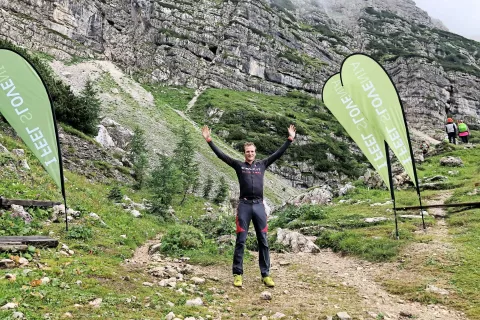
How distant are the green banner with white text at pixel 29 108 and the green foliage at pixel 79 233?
4.53 ft

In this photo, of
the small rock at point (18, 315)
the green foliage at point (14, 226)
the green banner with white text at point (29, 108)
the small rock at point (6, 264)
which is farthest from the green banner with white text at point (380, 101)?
the green foliage at point (14, 226)

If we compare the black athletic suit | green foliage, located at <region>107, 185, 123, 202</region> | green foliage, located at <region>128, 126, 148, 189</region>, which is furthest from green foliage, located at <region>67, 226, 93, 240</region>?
green foliage, located at <region>128, 126, 148, 189</region>

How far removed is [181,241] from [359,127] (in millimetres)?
6430

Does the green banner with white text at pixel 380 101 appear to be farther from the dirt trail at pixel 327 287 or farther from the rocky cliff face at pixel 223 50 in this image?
the rocky cliff face at pixel 223 50

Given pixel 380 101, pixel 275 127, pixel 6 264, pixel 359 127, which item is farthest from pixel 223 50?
pixel 6 264

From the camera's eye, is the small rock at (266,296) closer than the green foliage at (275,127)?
Yes

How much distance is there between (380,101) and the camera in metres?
9.66

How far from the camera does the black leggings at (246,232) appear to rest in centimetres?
716

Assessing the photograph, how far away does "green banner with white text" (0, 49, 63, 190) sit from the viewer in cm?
857

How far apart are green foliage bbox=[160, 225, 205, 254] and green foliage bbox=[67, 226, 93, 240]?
208 cm

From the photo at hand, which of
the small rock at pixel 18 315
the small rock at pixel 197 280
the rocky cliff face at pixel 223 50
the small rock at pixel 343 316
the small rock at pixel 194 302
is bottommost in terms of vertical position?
the small rock at pixel 18 315

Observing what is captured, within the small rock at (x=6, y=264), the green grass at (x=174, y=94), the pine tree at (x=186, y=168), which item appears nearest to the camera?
the small rock at (x=6, y=264)

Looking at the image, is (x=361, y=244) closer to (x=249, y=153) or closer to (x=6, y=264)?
(x=249, y=153)

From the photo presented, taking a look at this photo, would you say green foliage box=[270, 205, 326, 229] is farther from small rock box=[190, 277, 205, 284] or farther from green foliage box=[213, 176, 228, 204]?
green foliage box=[213, 176, 228, 204]
